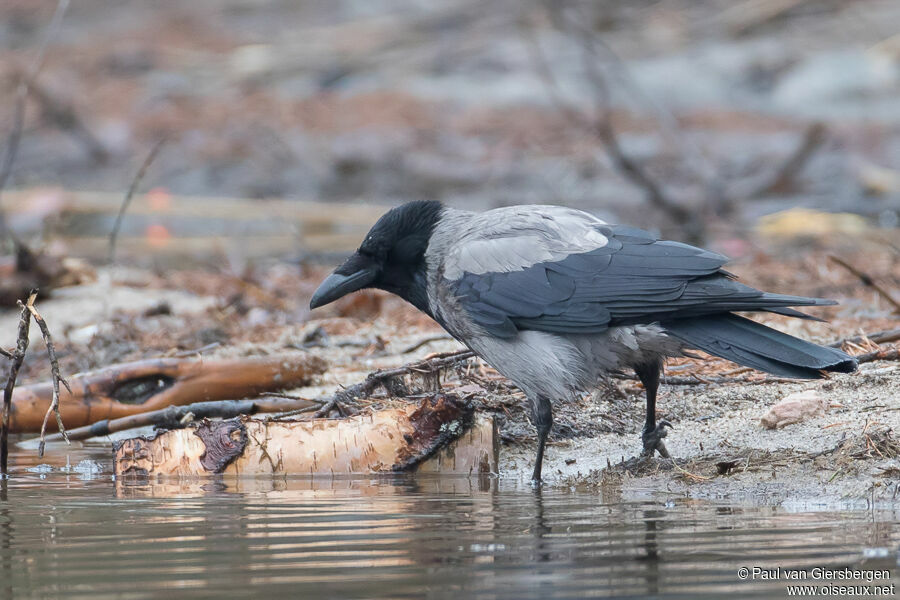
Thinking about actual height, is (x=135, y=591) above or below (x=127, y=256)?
below

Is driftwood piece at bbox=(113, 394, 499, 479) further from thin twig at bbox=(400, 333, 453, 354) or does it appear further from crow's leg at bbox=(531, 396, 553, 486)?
thin twig at bbox=(400, 333, 453, 354)

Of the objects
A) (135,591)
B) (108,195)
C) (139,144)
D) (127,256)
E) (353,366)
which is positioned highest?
(139,144)

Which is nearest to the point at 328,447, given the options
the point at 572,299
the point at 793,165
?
the point at 572,299

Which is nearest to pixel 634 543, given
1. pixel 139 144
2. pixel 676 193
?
pixel 676 193

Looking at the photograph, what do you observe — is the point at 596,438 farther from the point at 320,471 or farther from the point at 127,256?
the point at 127,256

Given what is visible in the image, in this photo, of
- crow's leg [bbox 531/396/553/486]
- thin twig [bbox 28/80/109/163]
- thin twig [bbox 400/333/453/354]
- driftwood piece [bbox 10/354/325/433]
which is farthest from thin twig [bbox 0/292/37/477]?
thin twig [bbox 28/80/109/163]

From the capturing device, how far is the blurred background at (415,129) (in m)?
12.1

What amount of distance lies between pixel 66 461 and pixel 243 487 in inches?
50.3

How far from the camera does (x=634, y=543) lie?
11.4 feet

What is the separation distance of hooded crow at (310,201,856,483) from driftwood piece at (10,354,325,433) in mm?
911

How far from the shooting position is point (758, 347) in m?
4.56

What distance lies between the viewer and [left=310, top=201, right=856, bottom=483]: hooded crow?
4707mm

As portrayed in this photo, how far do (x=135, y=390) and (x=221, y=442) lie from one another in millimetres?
1258

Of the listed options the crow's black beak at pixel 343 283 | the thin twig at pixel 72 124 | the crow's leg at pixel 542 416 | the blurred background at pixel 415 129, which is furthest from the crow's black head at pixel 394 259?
the thin twig at pixel 72 124
